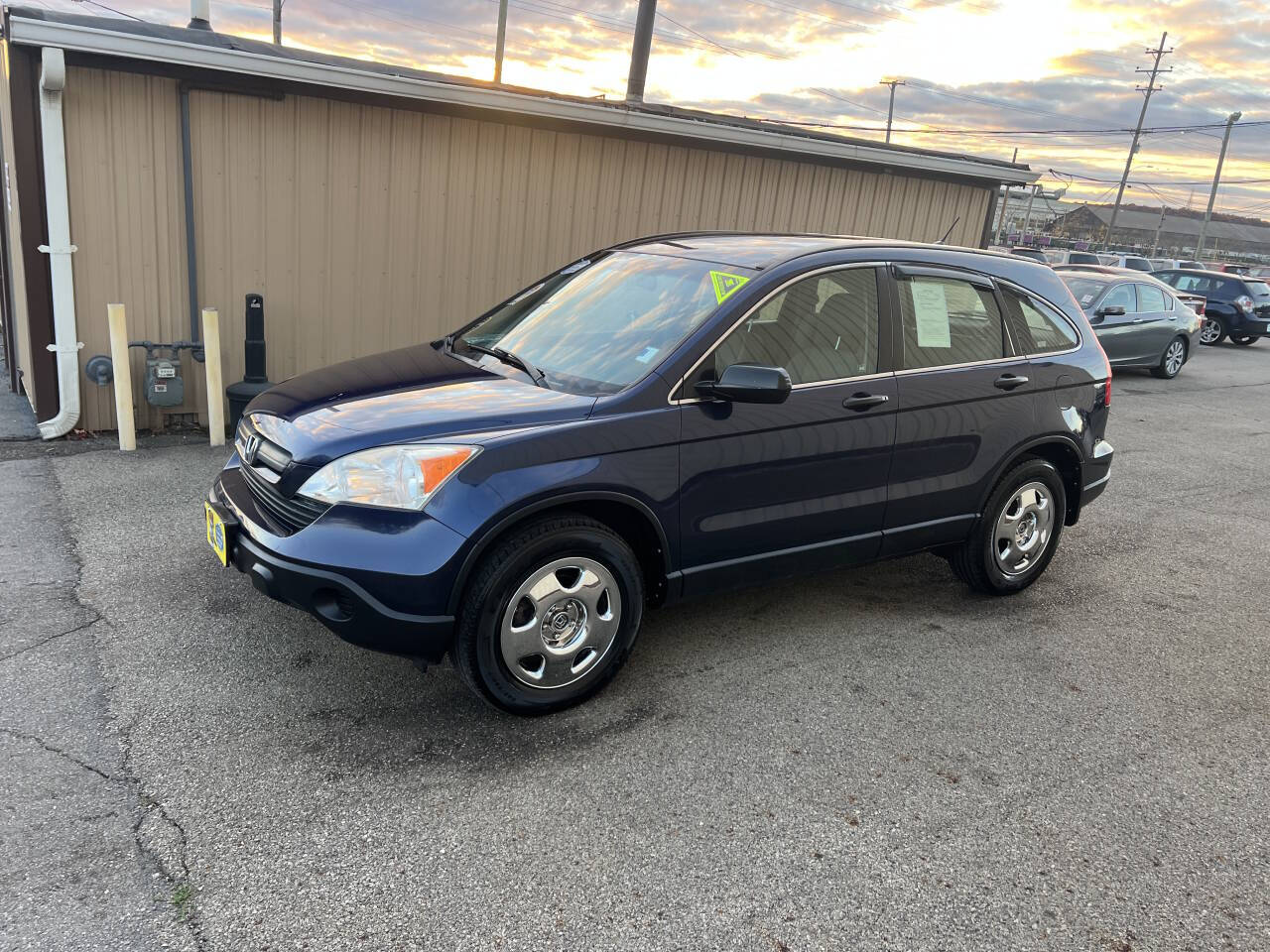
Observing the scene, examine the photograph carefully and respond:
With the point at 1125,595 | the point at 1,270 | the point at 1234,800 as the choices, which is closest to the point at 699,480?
the point at 1234,800

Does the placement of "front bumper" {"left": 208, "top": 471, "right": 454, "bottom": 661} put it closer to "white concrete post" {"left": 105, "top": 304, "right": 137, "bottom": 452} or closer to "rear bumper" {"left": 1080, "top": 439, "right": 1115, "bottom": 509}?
"rear bumper" {"left": 1080, "top": 439, "right": 1115, "bottom": 509}

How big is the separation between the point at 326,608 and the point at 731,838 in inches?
60.6

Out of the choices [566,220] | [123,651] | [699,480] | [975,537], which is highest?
[566,220]

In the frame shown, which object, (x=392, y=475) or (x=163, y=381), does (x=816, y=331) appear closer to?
(x=392, y=475)

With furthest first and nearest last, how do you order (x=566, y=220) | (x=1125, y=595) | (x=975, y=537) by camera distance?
(x=566, y=220) → (x=1125, y=595) → (x=975, y=537)

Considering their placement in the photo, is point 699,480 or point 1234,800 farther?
point 699,480

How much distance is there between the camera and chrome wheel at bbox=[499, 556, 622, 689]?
3357 millimetres

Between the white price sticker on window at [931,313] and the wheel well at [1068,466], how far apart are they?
2.78ft

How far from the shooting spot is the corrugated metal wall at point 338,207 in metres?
6.86

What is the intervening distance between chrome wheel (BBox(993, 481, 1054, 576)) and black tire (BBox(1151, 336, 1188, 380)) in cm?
1089


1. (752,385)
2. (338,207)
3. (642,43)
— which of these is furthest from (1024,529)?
(642,43)

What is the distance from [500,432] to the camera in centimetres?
331

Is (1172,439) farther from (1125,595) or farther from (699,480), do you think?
(699,480)

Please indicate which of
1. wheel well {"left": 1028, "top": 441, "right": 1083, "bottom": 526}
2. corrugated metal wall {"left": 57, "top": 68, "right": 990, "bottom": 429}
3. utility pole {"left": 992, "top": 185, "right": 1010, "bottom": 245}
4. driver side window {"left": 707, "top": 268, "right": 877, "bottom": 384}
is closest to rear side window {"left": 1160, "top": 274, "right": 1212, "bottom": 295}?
utility pole {"left": 992, "top": 185, "right": 1010, "bottom": 245}
